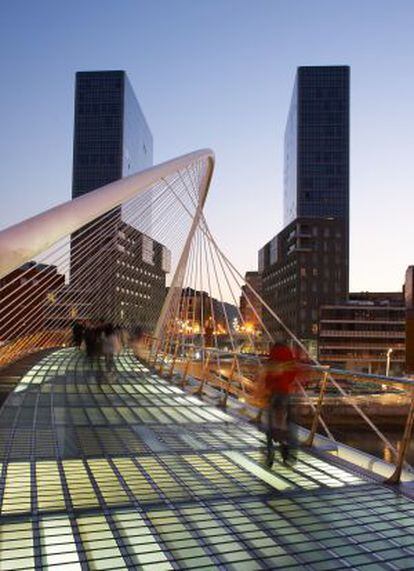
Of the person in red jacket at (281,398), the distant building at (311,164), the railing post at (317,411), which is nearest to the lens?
the person in red jacket at (281,398)

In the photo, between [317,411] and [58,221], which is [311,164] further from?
[317,411]

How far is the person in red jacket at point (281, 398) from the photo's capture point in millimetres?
6328

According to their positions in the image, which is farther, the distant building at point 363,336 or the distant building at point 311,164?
the distant building at point 311,164

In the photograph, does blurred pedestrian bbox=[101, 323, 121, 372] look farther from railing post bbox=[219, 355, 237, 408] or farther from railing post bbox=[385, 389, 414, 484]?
railing post bbox=[385, 389, 414, 484]

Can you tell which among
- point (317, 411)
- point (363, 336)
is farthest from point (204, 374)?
point (363, 336)

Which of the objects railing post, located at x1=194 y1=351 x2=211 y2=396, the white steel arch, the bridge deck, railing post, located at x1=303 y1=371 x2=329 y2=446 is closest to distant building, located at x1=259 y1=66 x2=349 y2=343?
railing post, located at x1=194 y1=351 x2=211 y2=396

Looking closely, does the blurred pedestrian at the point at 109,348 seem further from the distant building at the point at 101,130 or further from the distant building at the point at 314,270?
the distant building at the point at 101,130

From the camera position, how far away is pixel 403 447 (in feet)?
17.5

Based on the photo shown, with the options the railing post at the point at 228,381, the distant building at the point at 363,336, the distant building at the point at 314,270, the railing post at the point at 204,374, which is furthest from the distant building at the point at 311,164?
the railing post at the point at 228,381

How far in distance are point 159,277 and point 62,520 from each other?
51043 millimetres

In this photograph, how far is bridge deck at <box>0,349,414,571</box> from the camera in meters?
3.79

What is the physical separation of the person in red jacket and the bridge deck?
0.72 ft

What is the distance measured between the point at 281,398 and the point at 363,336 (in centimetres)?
10062

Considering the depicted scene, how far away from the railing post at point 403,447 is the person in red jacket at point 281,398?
1046 millimetres
